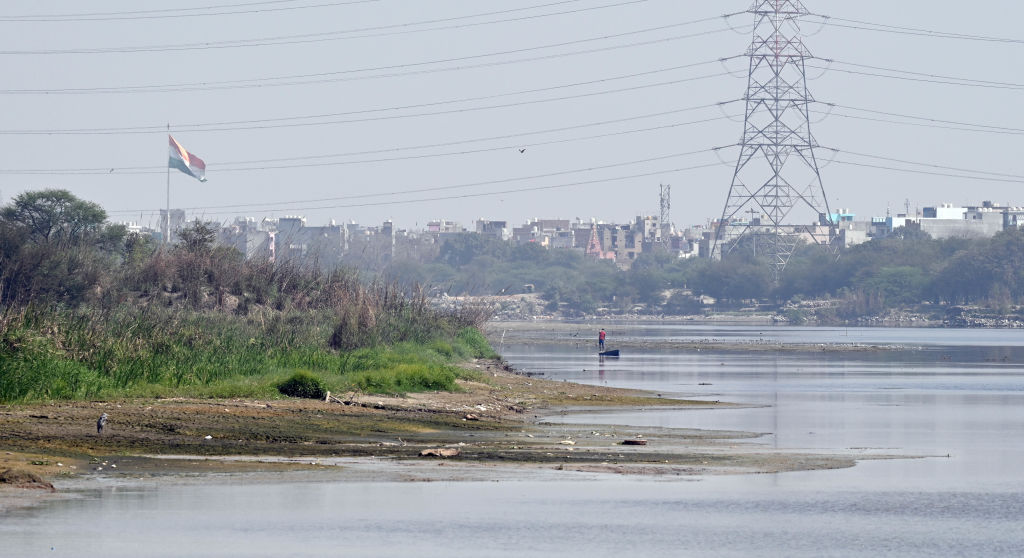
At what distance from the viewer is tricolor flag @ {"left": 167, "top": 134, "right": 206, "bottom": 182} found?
80812mm

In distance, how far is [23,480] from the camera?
16.0 metres

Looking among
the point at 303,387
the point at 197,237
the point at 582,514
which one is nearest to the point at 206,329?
the point at 303,387

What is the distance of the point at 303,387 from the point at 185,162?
55.4m

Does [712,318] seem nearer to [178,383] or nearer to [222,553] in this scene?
[178,383]

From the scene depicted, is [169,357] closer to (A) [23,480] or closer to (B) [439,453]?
(B) [439,453]

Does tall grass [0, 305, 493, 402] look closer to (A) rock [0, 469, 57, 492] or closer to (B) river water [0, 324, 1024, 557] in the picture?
(A) rock [0, 469, 57, 492]

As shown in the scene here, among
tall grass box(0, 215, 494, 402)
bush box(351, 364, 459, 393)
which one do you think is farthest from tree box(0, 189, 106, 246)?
bush box(351, 364, 459, 393)

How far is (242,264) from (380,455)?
33.4 m

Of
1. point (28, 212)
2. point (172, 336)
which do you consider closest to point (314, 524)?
point (172, 336)

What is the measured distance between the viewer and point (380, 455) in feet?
67.0

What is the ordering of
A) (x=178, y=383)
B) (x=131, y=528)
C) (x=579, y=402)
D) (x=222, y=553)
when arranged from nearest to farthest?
(x=222, y=553), (x=131, y=528), (x=178, y=383), (x=579, y=402)

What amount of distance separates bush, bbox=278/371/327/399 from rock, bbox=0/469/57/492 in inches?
458

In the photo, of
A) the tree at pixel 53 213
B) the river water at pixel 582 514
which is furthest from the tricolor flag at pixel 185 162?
the river water at pixel 582 514

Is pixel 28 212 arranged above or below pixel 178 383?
Result: above
